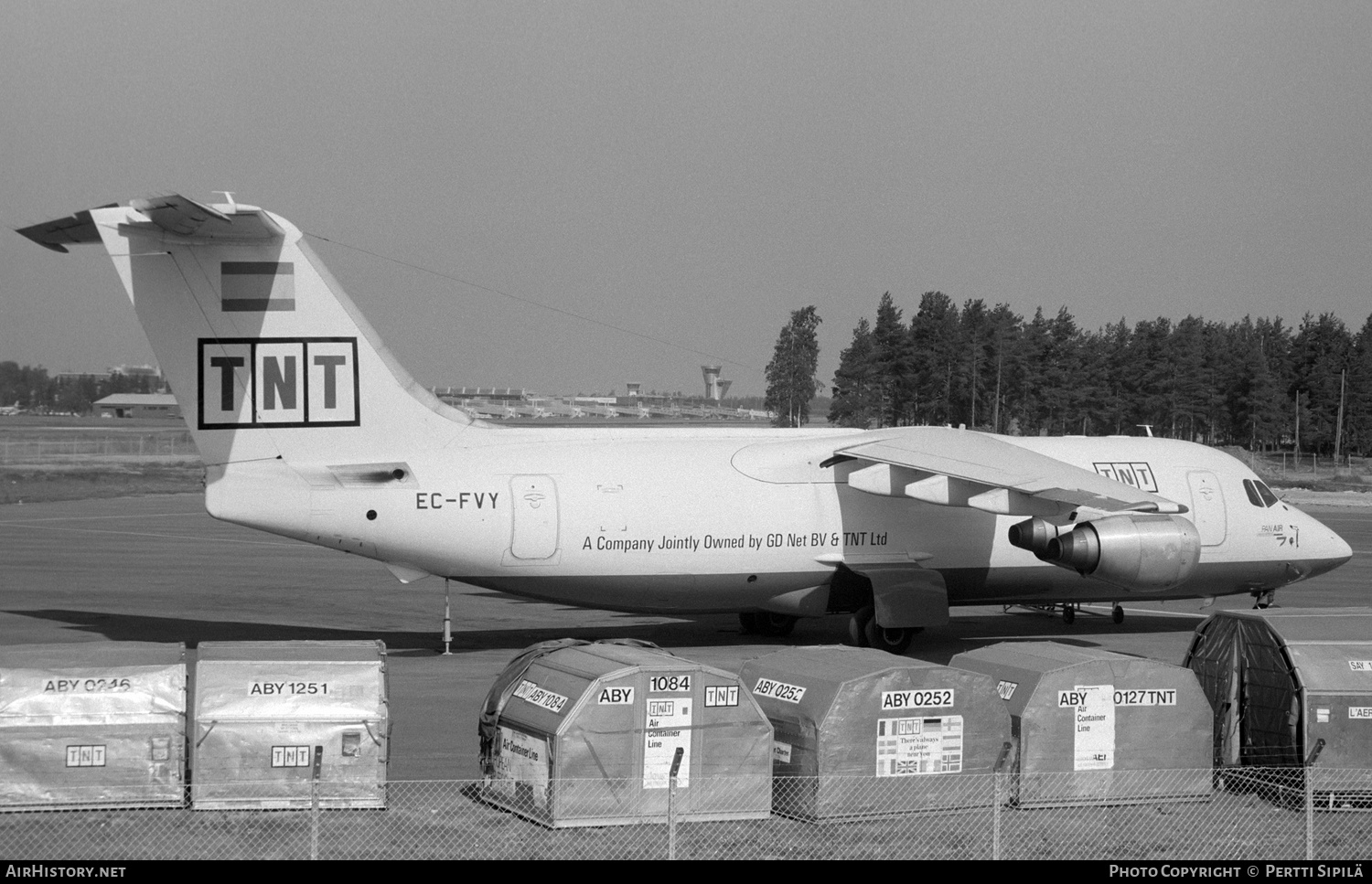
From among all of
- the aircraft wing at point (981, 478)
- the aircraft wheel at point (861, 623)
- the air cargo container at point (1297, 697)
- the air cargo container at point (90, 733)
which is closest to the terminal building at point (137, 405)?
the aircraft wheel at point (861, 623)

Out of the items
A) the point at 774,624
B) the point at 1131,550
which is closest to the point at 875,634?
the point at 774,624

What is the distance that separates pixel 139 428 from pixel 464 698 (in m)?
98.7

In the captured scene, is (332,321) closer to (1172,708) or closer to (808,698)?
(808,698)

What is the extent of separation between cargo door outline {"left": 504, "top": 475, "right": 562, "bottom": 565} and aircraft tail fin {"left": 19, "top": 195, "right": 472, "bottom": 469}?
150cm

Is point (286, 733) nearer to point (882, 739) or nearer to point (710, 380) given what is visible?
point (882, 739)

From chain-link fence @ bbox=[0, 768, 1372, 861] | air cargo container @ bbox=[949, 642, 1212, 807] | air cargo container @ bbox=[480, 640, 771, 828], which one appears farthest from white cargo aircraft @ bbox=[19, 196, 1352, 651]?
air cargo container @ bbox=[480, 640, 771, 828]

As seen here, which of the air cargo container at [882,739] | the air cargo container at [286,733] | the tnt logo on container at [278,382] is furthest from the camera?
the tnt logo on container at [278,382]

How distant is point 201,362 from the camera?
16.7 meters

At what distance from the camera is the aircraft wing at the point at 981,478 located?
53.6 feet

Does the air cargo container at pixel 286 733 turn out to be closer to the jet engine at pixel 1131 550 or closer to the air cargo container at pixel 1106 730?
the air cargo container at pixel 1106 730

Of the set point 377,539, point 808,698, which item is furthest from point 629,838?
point 377,539

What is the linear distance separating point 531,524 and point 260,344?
4090 mm

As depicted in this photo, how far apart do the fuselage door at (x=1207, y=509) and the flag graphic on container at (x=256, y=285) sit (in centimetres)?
1357

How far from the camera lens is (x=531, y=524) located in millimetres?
17375
